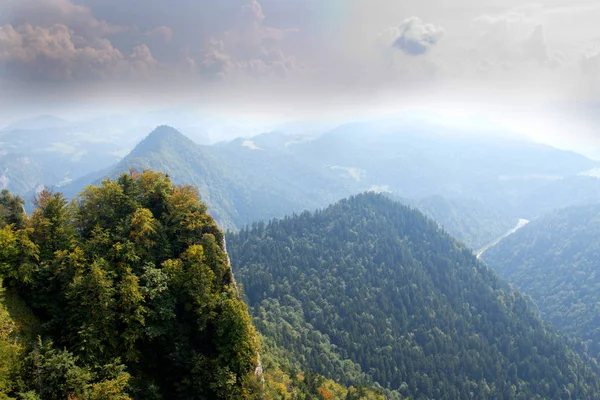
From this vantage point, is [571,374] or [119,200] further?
[571,374]

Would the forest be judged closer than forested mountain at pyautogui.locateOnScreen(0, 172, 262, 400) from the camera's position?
Yes

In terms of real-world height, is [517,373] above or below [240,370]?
below

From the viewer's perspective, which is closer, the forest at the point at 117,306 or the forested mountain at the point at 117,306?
the forest at the point at 117,306

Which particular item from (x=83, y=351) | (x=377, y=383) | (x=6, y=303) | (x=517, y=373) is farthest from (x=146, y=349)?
(x=517, y=373)

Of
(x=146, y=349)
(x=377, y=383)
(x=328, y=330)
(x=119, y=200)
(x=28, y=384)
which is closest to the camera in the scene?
(x=28, y=384)

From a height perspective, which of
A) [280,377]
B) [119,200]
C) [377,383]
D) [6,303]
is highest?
[119,200]

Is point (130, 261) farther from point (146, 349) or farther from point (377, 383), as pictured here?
point (377, 383)

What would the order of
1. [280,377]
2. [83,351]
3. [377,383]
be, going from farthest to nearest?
[377,383] < [280,377] < [83,351]

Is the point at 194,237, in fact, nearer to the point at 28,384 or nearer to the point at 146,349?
the point at 146,349
